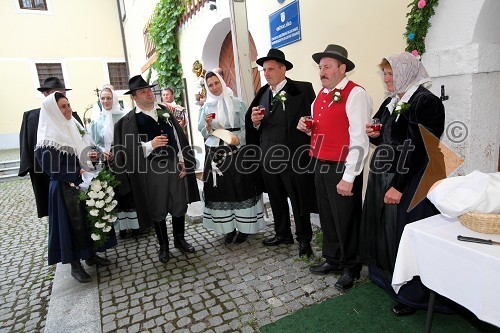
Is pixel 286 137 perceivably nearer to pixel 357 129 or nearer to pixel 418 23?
pixel 357 129

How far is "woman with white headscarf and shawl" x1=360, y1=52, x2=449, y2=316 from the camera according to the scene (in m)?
2.12

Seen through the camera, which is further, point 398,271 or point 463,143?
point 463,143

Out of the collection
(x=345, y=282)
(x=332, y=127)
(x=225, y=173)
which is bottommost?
(x=345, y=282)

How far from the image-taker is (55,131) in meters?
3.08

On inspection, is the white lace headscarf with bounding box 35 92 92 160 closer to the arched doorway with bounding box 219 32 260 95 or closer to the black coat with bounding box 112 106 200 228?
the black coat with bounding box 112 106 200 228

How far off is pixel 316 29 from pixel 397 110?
2258 mm

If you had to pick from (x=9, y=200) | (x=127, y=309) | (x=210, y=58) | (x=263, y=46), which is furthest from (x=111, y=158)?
(x=9, y=200)

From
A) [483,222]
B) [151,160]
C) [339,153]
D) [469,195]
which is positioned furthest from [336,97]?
→ [151,160]

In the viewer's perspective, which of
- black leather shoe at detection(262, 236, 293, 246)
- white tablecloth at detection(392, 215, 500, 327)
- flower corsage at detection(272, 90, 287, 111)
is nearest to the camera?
white tablecloth at detection(392, 215, 500, 327)

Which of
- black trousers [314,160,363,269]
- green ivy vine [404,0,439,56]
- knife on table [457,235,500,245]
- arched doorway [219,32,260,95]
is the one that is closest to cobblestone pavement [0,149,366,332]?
black trousers [314,160,363,269]

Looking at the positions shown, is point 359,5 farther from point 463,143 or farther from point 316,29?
point 463,143

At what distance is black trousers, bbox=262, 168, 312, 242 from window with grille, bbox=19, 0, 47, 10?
19201 mm

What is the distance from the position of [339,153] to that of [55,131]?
2.61 metres

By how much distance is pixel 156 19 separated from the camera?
8500mm
